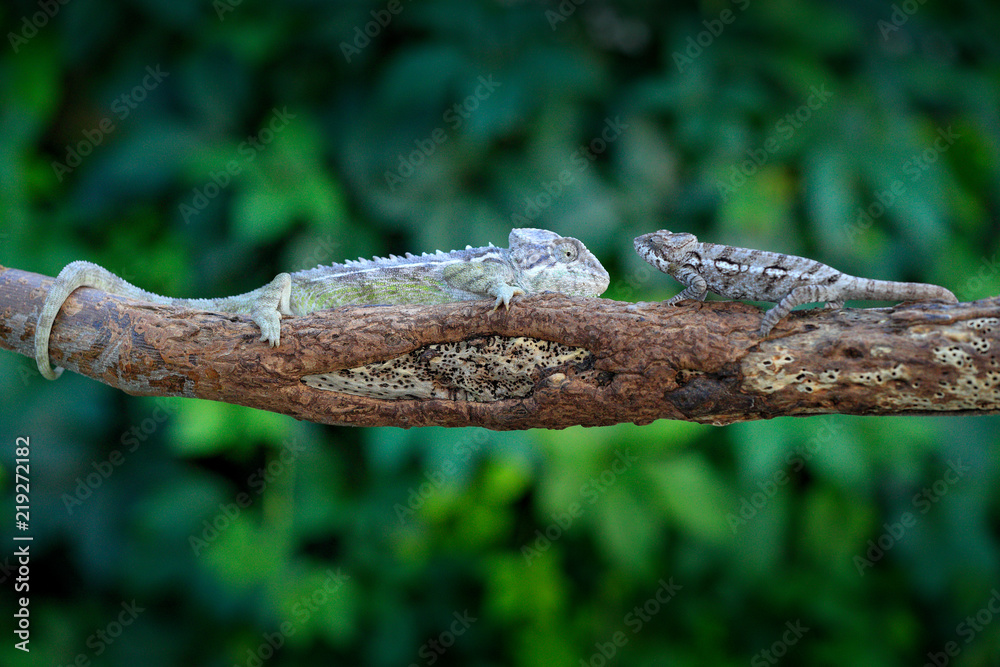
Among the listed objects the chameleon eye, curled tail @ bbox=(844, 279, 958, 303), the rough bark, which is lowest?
the rough bark

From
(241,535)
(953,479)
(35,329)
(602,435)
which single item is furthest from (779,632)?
(35,329)

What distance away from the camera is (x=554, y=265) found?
261cm

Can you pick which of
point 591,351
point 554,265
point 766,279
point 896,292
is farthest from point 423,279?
point 896,292

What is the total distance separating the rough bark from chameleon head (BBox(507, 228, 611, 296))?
37cm

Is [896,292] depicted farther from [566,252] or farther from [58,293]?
[58,293]

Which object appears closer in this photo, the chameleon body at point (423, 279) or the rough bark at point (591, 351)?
the rough bark at point (591, 351)

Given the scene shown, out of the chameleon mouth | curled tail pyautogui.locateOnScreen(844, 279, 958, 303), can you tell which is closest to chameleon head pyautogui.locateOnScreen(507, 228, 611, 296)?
the chameleon mouth

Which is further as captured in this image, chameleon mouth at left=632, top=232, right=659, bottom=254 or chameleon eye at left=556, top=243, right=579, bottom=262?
chameleon eye at left=556, top=243, right=579, bottom=262

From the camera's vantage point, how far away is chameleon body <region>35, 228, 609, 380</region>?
2510 millimetres

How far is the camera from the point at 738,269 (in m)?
2.14

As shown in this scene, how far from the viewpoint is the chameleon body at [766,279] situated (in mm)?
2004

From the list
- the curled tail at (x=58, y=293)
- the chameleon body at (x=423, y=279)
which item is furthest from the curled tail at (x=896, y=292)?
Answer: the curled tail at (x=58, y=293)

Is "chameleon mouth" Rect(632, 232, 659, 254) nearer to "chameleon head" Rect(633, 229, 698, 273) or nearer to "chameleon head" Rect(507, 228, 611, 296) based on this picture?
"chameleon head" Rect(633, 229, 698, 273)

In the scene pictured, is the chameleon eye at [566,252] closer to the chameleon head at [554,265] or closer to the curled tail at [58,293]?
the chameleon head at [554,265]
